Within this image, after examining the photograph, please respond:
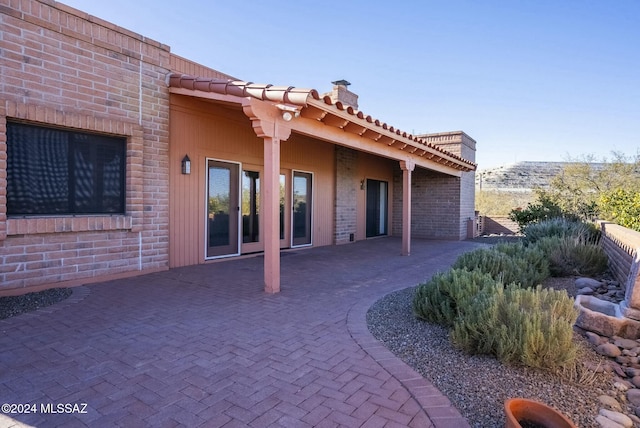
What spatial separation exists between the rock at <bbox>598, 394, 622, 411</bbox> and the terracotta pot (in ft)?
2.70

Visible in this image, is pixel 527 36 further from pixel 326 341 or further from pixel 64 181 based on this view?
pixel 64 181

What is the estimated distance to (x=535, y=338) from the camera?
2.81 metres

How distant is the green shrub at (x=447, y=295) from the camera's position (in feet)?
12.5

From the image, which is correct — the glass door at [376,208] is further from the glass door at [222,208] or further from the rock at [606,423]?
the rock at [606,423]

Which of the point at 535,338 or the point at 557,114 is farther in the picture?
the point at 557,114

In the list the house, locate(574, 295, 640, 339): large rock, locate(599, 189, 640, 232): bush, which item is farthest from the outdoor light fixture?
locate(599, 189, 640, 232): bush

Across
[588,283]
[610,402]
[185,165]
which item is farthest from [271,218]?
[588,283]

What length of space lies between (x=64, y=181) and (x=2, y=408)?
3.79 meters

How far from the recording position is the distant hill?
2873 cm

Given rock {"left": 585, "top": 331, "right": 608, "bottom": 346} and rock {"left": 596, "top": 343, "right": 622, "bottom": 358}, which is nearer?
rock {"left": 596, "top": 343, "right": 622, "bottom": 358}

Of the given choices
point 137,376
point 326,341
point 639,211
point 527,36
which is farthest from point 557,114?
point 137,376

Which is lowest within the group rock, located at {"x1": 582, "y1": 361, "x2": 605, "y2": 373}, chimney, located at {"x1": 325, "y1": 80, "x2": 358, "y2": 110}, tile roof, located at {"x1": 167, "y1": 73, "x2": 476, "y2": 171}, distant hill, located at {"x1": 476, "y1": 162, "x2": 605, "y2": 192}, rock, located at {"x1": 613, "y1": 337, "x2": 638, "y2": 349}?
rock, located at {"x1": 582, "y1": 361, "x2": 605, "y2": 373}

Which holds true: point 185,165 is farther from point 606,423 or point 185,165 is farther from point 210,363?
point 606,423

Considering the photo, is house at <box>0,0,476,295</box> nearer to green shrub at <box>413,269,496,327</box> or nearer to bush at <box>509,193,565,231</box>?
green shrub at <box>413,269,496,327</box>
